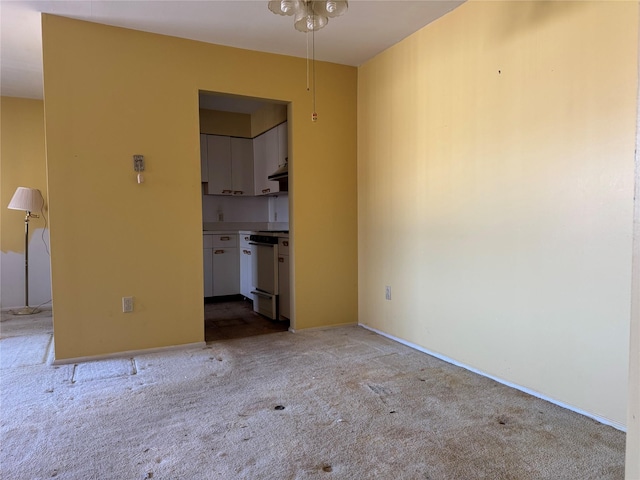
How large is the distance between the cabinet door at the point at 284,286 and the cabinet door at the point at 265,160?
1246 mm

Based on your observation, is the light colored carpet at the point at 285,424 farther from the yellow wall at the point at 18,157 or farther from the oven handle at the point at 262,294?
the yellow wall at the point at 18,157

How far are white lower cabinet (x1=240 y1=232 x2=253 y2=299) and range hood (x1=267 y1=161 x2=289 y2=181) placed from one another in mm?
785

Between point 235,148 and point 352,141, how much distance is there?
211cm

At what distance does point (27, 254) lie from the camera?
4617 mm

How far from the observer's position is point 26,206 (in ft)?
14.3

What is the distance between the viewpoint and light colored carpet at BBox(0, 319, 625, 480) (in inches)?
64.7

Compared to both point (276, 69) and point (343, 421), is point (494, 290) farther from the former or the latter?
point (276, 69)

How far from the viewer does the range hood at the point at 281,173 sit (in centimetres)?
445

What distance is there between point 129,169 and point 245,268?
2298 millimetres

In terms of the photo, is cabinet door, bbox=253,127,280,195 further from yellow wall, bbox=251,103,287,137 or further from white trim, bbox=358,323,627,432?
white trim, bbox=358,323,627,432

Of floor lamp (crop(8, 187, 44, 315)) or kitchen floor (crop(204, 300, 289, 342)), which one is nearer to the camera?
kitchen floor (crop(204, 300, 289, 342))

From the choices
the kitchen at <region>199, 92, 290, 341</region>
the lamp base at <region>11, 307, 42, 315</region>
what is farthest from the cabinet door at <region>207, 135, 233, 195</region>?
the lamp base at <region>11, 307, 42, 315</region>

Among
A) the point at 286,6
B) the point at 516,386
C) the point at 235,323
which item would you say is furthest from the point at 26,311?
the point at 516,386

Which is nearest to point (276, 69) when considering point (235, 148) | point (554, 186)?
point (235, 148)
